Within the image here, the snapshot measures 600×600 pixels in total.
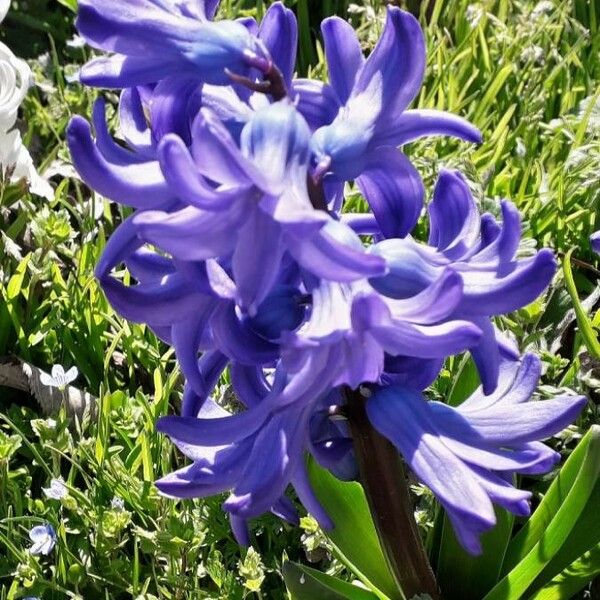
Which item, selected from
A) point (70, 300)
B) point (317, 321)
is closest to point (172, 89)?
point (317, 321)

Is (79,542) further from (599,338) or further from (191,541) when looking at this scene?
(599,338)

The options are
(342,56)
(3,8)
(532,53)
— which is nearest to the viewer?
(342,56)

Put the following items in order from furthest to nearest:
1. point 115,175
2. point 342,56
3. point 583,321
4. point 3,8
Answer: point 3,8 < point 583,321 < point 342,56 < point 115,175

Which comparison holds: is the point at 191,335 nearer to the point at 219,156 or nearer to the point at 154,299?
the point at 154,299

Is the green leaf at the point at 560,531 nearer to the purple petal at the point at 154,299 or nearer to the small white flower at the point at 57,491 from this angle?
the purple petal at the point at 154,299

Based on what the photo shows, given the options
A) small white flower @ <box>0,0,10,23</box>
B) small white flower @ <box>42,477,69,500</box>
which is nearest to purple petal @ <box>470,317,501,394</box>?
small white flower @ <box>42,477,69,500</box>

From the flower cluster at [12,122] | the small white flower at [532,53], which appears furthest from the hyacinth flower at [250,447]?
the small white flower at [532,53]

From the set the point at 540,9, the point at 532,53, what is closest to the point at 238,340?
the point at 532,53
